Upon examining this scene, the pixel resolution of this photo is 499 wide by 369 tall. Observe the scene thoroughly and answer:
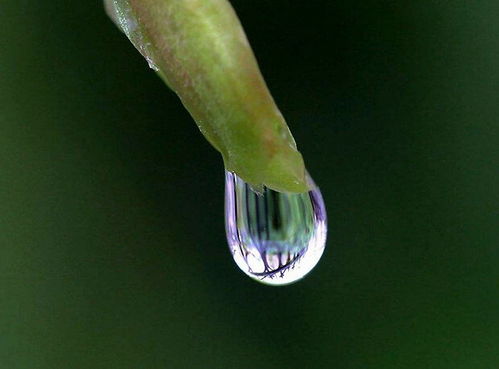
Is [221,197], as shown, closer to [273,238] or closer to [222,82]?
[273,238]

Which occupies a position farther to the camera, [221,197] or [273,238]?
[221,197]

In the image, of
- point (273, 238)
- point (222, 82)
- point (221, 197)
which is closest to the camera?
point (222, 82)

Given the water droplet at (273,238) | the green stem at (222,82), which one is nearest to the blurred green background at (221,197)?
the water droplet at (273,238)

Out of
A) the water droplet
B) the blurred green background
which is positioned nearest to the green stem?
the water droplet

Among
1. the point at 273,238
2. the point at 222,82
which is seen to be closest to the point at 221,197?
the point at 273,238

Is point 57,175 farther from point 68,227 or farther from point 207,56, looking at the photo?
point 207,56

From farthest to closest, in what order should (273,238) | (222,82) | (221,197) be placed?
(221,197), (273,238), (222,82)
